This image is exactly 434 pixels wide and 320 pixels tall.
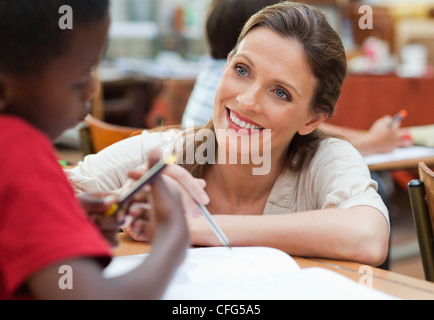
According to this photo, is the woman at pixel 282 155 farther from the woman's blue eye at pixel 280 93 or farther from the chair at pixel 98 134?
the chair at pixel 98 134

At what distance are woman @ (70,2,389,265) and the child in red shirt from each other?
1.30ft

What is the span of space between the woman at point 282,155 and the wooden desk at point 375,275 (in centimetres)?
5

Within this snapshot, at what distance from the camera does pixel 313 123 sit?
4.23ft

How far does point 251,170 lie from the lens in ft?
4.31

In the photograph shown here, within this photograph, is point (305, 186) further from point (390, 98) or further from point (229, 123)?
Result: point (390, 98)

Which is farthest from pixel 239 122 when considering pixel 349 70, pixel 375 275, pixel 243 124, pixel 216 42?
pixel 349 70

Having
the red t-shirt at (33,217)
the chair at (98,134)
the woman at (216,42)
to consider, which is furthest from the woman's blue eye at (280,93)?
the woman at (216,42)

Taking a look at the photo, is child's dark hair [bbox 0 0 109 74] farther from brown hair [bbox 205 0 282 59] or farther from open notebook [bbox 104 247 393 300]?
brown hair [bbox 205 0 282 59]

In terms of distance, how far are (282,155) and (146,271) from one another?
0.80 meters

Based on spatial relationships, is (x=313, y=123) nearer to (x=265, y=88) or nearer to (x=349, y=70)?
(x=265, y=88)

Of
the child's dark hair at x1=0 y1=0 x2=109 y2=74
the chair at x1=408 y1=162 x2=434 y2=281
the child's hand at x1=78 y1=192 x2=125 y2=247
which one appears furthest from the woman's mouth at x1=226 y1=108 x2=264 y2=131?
the child's dark hair at x1=0 y1=0 x2=109 y2=74
